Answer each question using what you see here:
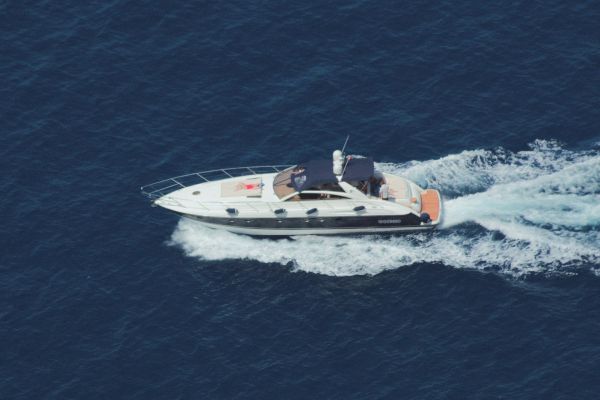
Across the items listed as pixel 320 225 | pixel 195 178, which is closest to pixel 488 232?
pixel 320 225

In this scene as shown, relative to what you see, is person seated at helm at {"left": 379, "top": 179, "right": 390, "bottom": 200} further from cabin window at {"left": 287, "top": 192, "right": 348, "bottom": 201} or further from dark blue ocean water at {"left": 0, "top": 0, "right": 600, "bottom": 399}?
dark blue ocean water at {"left": 0, "top": 0, "right": 600, "bottom": 399}

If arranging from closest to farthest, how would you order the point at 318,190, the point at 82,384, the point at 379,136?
the point at 82,384 → the point at 318,190 → the point at 379,136

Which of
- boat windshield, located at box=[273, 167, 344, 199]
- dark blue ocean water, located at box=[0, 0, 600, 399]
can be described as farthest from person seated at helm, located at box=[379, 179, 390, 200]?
dark blue ocean water, located at box=[0, 0, 600, 399]

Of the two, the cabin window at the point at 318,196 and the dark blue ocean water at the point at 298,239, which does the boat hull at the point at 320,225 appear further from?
the cabin window at the point at 318,196

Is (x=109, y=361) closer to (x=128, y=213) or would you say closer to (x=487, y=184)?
(x=128, y=213)

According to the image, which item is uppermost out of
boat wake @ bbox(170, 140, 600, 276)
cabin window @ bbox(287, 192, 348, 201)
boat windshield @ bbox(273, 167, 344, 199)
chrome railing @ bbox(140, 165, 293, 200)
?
chrome railing @ bbox(140, 165, 293, 200)

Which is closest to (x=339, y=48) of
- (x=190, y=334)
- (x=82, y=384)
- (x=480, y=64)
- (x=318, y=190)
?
(x=480, y=64)
